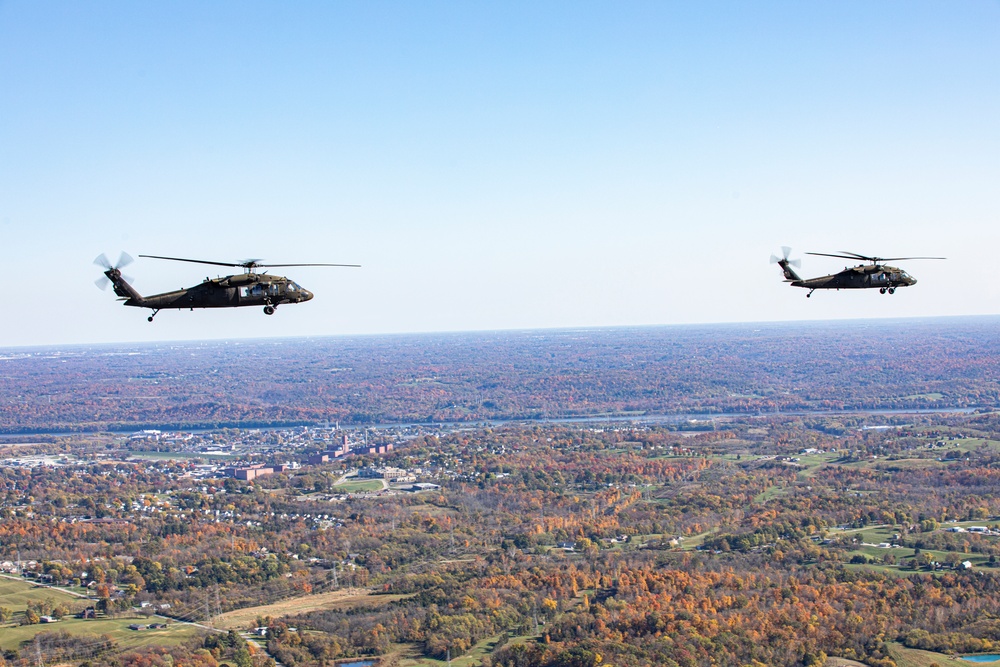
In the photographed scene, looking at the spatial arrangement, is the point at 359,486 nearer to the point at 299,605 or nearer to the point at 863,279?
the point at 299,605

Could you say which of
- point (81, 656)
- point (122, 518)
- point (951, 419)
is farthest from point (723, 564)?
point (951, 419)

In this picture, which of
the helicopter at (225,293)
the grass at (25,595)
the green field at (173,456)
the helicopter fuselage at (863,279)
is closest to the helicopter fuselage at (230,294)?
the helicopter at (225,293)

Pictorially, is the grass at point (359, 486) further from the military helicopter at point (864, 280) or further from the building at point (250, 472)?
the military helicopter at point (864, 280)

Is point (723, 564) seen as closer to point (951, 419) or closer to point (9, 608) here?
point (9, 608)

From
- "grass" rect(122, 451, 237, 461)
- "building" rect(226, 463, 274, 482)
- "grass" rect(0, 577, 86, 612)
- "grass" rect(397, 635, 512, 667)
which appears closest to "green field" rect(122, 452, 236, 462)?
"grass" rect(122, 451, 237, 461)

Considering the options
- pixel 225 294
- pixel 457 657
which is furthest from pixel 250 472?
pixel 225 294

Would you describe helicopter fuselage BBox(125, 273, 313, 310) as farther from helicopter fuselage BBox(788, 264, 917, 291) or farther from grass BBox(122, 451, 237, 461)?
grass BBox(122, 451, 237, 461)
